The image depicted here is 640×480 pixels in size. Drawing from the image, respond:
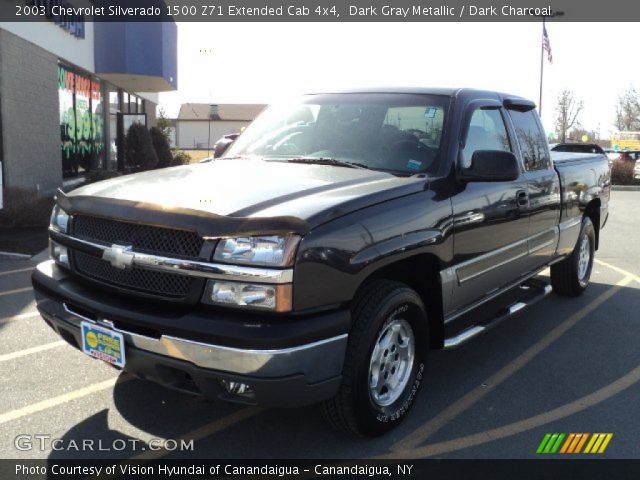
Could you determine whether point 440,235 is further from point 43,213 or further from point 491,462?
point 43,213

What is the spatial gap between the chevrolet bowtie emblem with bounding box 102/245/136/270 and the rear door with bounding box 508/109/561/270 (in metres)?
3.13

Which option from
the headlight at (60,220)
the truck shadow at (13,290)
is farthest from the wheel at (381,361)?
the truck shadow at (13,290)

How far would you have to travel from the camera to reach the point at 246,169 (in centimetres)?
396

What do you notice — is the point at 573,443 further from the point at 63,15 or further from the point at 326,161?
the point at 63,15

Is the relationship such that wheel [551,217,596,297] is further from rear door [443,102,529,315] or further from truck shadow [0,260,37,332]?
truck shadow [0,260,37,332]

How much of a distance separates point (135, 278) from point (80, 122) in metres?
16.3

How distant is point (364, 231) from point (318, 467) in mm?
1232

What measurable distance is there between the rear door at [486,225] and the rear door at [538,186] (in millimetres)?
160

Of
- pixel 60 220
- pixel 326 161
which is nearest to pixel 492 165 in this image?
pixel 326 161

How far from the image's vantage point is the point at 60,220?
12.0 ft

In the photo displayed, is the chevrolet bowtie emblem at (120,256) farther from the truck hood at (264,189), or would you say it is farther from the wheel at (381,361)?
the wheel at (381,361)

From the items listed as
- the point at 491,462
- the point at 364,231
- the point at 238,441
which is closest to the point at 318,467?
the point at 238,441
